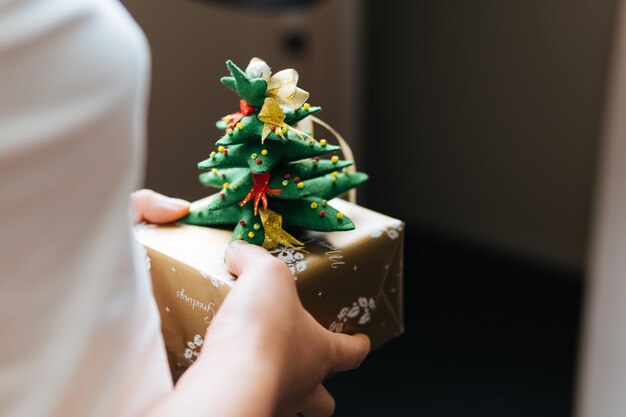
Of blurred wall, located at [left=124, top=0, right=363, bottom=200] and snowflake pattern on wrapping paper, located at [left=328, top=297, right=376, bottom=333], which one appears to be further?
blurred wall, located at [left=124, top=0, right=363, bottom=200]

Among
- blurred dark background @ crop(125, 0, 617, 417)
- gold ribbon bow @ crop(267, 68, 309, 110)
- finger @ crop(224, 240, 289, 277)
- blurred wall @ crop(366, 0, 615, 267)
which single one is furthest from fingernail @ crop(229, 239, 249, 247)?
blurred wall @ crop(366, 0, 615, 267)

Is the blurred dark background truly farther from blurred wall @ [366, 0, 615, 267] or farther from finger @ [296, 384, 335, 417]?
finger @ [296, 384, 335, 417]

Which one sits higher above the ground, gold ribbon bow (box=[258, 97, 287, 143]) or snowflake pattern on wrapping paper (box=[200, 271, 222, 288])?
gold ribbon bow (box=[258, 97, 287, 143])

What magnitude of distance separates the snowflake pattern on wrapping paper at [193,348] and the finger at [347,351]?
98 millimetres

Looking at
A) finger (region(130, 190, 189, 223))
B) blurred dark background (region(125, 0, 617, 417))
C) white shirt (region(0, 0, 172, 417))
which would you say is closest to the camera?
white shirt (region(0, 0, 172, 417))

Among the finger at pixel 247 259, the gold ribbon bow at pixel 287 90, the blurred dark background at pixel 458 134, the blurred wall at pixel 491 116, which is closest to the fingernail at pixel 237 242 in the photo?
the finger at pixel 247 259

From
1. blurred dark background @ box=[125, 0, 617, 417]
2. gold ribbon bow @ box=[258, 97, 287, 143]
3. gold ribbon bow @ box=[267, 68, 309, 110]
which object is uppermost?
gold ribbon bow @ box=[267, 68, 309, 110]

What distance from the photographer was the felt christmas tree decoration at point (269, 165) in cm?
47

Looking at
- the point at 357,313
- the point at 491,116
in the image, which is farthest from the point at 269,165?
the point at 491,116

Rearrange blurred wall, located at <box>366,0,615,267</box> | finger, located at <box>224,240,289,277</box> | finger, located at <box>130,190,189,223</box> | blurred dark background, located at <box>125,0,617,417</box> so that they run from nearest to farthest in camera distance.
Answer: finger, located at <box>224,240,289,277</box>, finger, located at <box>130,190,189,223</box>, blurred dark background, located at <box>125,0,617,417</box>, blurred wall, located at <box>366,0,615,267</box>

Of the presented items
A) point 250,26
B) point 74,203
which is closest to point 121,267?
point 74,203

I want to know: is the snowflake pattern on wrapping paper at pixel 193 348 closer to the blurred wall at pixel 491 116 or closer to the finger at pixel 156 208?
the finger at pixel 156 208

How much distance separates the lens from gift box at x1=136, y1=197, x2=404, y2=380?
0.47 meters

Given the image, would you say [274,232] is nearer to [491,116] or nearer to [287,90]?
[287,90]
